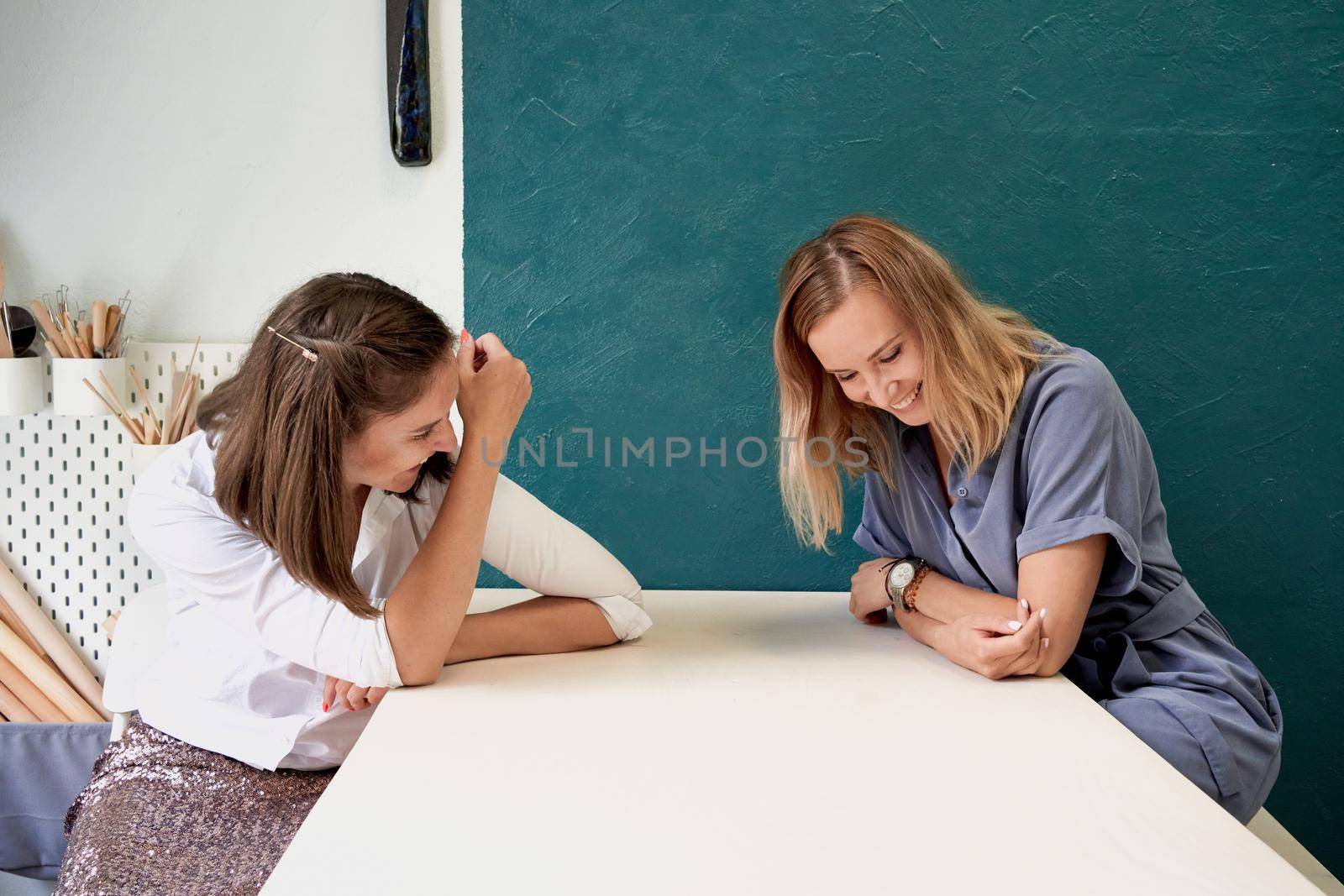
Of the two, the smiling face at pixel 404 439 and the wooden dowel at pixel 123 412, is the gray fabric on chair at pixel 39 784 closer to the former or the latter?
the wooden dowel at pixel 123 412

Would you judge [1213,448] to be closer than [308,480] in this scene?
No

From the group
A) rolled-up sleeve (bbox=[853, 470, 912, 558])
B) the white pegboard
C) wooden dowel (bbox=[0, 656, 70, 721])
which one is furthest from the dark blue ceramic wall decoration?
wooden dowel (bbox=[0, 656, 70, 721])

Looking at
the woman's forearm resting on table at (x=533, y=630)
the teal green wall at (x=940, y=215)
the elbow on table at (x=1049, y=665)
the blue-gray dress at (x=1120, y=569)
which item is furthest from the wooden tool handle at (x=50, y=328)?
the elbow on table at (x=1049, y=665)

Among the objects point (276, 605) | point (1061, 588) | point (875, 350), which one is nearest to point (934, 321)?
point (875, 350)

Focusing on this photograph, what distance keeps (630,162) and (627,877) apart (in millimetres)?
1277

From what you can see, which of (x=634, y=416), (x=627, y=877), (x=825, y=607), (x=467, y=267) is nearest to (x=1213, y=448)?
(x=825, y=607)

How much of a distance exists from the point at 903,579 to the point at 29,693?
1.53 m

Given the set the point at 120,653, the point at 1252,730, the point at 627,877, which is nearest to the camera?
the point at 627,877

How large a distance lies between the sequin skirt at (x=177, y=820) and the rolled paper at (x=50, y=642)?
630 millimetres

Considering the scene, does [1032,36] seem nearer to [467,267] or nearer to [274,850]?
[467,267]

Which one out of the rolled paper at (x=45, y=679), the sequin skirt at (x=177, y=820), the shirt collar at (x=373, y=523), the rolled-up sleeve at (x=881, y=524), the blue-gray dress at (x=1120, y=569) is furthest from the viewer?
the rolled paper at (x=45, y=679)

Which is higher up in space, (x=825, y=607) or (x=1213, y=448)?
(x=1213, y=448)

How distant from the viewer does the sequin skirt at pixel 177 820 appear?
1.10 m

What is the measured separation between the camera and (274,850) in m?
1.15
